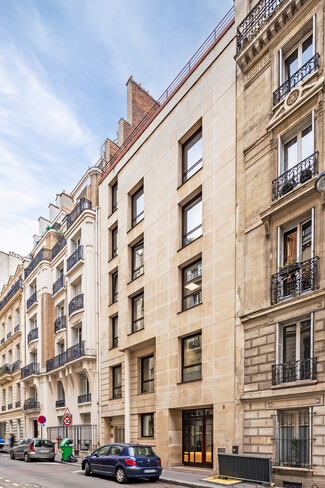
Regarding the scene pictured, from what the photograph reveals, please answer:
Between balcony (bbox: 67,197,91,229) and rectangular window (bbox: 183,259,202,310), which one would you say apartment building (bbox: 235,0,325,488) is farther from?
balcony (bbox: 67,197,91,229)

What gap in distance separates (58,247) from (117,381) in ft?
44.6

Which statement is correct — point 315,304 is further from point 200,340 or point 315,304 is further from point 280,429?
point 200,340

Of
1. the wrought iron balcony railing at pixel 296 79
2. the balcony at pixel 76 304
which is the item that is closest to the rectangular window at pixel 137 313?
the balcony at pixel 76 304

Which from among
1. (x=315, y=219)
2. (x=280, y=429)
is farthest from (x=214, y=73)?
(x=280, y=429)

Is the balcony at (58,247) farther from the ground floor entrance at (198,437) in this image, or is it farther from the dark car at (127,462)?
the dark car at (127,462)

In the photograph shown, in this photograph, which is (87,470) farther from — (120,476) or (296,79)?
(296,79)

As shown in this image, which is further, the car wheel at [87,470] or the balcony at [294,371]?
the car wheel at [87,470]

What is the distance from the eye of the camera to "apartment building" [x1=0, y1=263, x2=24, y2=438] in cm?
4397

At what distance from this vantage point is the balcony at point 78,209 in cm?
3086

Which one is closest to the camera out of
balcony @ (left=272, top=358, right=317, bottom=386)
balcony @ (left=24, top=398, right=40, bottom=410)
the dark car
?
balcony @ (left=272, top=358, right=317, bottom=386)

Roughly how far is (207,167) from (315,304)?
781cm

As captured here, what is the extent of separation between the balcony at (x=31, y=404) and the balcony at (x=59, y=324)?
18.6 feet

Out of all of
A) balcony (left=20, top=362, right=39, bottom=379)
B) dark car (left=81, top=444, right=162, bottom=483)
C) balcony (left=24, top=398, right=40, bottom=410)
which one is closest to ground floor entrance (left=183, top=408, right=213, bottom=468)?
dark car (left=81, top=444, right=162, bottom=483)

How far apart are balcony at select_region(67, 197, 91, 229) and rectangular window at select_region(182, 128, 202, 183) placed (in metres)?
10.7
